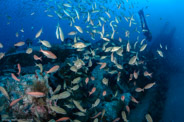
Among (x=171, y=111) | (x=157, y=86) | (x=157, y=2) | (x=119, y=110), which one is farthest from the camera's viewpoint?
(x=157, y=2)

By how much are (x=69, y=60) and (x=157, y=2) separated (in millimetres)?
142568

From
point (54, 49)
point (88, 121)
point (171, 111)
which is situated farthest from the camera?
point (171, 111)

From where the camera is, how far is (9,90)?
3264mm

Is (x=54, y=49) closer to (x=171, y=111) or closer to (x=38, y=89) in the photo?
(x=38, y=89)

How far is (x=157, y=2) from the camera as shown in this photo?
11744 cm

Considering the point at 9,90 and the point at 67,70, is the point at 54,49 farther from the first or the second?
the point at 9,90

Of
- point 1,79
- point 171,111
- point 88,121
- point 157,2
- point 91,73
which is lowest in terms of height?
point 171,111

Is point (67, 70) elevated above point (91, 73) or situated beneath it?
elevated above

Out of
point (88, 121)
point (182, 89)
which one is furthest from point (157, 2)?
point (88, 121)

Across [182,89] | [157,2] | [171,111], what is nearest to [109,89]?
[171,111]

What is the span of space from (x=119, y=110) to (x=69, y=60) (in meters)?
3.35

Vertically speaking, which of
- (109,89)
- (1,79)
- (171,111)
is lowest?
(171,111)

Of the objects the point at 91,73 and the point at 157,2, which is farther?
the point at 157,2

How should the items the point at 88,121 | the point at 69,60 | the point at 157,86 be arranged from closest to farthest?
the point at 88,121 < the point at 69,60 < the point at 157,86
